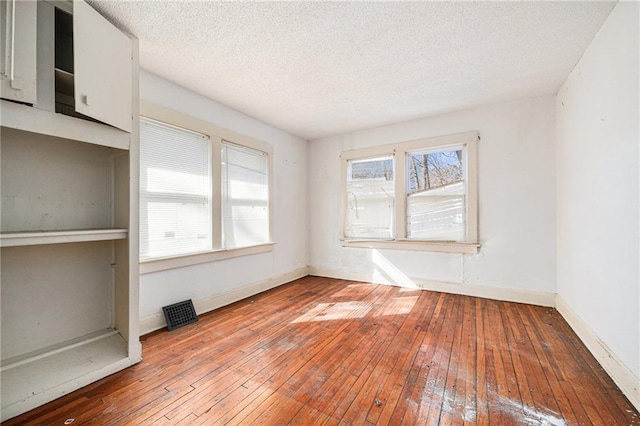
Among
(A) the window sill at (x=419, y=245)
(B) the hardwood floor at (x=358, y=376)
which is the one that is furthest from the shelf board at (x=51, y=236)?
(A) the window sill at (x=419, y=245)

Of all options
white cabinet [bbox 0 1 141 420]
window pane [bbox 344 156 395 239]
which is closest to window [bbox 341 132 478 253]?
window pane [bbox 344 156 395 239]

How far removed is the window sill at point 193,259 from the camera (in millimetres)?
2475

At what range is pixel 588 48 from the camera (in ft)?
7.14

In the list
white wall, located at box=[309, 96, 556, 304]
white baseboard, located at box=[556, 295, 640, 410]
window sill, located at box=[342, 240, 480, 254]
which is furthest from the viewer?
window sill, located at box=[342, 240, 480, 254]

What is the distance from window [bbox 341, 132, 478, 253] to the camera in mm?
3631

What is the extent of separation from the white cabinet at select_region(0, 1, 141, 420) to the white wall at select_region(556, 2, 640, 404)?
3426 millimetres

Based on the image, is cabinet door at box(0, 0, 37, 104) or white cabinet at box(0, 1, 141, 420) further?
white cabinet at box(0, 1, 141, 420)

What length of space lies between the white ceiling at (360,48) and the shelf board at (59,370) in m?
2.46

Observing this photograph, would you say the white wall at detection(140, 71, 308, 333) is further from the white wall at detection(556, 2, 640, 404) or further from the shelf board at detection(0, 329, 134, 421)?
the white wall at detection(556, 2, 640, 404)

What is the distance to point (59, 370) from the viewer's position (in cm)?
169

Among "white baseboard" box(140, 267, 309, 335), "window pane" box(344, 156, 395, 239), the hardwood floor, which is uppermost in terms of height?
"window pane" box(344, 156, 395, 239)

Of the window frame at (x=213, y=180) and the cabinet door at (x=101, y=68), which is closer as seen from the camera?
the cabinet door at (x=101, y=68)

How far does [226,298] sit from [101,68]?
2.57 m

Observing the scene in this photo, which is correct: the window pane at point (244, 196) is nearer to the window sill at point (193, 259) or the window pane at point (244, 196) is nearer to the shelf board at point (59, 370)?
the window sill at point (193, 259)
